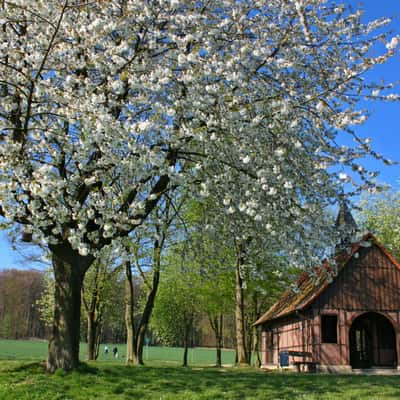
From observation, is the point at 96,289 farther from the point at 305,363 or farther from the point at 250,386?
the point at 250,386

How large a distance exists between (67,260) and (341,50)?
8.45 m

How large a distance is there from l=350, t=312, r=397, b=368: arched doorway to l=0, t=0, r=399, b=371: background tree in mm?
16281

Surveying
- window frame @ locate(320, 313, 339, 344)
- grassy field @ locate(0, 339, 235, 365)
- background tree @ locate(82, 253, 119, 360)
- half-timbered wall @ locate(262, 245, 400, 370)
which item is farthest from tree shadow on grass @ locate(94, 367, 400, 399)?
grassy field @ locate(0, 339, 235, 365)

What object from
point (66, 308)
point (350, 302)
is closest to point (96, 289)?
point (350, 302)

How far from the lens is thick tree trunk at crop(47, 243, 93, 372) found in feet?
41.0

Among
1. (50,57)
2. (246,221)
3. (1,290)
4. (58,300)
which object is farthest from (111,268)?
(1,290)

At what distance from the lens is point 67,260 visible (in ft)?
41.6

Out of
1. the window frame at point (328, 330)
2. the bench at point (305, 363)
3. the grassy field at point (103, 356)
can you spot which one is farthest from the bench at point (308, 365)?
the grassy field at point (103, 356)

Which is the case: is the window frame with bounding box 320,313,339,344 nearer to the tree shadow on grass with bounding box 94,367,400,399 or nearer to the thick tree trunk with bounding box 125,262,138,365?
the thick tree trunk with bounding box 125,262,138,365

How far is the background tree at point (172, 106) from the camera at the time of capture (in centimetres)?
907

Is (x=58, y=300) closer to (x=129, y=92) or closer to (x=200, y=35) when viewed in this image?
(x=129, y=92)

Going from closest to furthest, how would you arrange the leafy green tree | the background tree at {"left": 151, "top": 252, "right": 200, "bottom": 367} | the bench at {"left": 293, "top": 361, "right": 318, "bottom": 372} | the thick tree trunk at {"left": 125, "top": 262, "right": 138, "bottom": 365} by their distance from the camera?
the bench at {"left": 293, "top": 361, "right": 318, "bottom": 372}
the thick tree trunk at {"left": 125, "top": 262, "right": 138, "bottom": 365}
the background tree at {"left": 151, "top": 252, "right": 200, "bottom": 367}
the leafy green tree

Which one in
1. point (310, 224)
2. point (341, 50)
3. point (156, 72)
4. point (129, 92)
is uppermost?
point (341, 50)

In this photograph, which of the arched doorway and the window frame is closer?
the window frame
